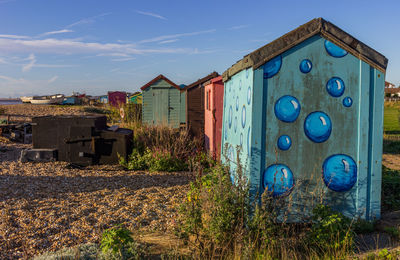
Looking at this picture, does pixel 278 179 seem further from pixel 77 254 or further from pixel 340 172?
pixel 77 254

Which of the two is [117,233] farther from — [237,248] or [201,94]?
[201,94]

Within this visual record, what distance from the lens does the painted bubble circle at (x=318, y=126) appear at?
14.6 feet

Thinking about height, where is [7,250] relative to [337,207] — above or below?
below

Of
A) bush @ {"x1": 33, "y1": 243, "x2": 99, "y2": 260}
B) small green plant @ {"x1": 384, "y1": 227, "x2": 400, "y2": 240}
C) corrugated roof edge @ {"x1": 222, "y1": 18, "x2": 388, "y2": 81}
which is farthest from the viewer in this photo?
corrugated roof edge @ {"x1": 222, "y1": 18, "x2": 388, "y2": 81}

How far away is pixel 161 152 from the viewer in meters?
9.11

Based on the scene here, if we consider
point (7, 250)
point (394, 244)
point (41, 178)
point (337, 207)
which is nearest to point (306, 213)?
point (337, 207)

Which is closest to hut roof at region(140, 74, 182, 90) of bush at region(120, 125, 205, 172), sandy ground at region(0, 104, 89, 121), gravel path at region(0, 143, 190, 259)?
bush at region(120, 125, 205, 172)

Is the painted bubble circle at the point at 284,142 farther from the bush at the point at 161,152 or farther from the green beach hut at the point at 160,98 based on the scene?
the green beach hut at the point at 160,98

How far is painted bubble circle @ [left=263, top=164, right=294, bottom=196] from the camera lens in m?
4.39

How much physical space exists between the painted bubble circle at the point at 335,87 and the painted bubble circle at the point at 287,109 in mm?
465

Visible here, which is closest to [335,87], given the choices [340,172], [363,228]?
[340,172]

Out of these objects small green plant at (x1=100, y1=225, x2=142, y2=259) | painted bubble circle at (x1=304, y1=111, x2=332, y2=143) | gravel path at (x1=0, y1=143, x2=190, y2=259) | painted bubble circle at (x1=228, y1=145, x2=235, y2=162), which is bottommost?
gravel path at (x1=0, y1=143, x2=190, y2=259)

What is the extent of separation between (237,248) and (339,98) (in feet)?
7.77

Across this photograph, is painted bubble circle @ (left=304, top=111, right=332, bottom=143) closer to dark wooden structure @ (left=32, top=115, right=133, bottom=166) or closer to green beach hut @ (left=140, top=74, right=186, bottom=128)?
dark wooden structure @ (left=32, top=115, right=133, bottom=166)
